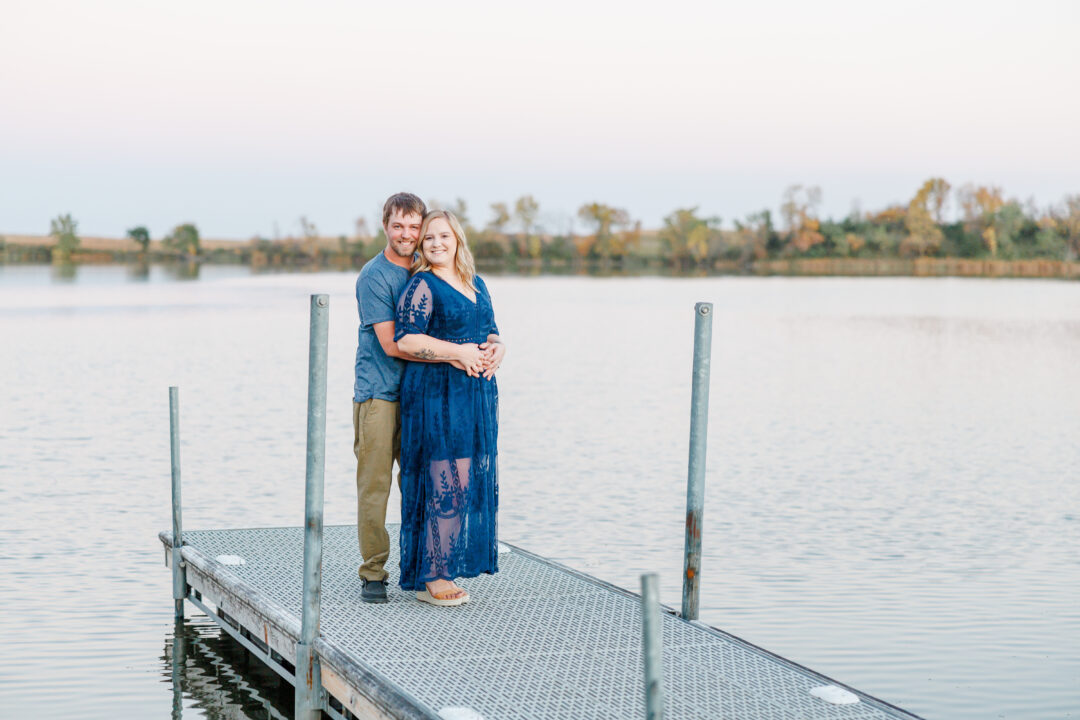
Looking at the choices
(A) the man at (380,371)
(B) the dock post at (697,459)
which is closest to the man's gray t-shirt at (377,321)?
(A) the man at (380,371)

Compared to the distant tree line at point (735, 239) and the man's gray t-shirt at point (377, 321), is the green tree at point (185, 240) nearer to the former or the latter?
the distant tree line at point (735, 239)

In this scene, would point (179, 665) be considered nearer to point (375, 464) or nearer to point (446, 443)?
point (375, 464)

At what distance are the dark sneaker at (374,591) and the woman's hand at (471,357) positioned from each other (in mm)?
1166

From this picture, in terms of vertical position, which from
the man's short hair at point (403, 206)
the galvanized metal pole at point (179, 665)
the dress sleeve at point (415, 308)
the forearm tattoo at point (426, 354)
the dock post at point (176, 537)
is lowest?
the galvanized metal pole at point (179, 665)

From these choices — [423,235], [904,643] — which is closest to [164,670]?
[423,235]

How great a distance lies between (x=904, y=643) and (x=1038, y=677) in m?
0.91

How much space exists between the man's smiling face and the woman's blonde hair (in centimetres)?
5

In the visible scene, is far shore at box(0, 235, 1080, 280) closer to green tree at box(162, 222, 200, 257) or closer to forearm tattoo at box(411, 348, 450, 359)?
green tree at box(162, 222, 200, 257)

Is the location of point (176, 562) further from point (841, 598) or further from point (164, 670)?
point (841, 598)

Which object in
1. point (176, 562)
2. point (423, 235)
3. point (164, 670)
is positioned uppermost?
point (423, 235)

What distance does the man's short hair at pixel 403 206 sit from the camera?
5972 millimetres

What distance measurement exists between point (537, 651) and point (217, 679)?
286cm

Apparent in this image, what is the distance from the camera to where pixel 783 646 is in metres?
8.11

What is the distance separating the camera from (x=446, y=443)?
5945mm
